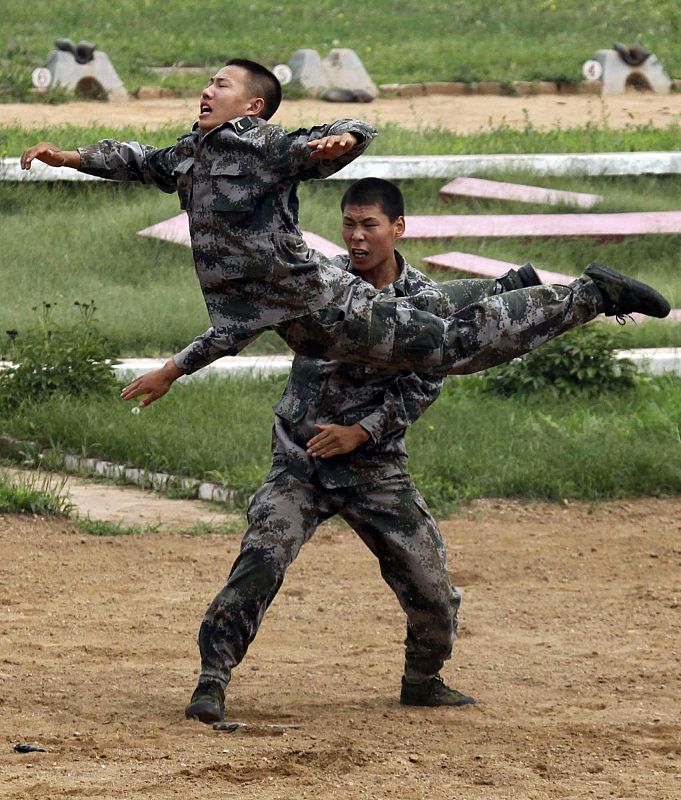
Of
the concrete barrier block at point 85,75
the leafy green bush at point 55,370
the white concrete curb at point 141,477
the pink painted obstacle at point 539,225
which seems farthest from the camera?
the concrete barrier block at point 85,75

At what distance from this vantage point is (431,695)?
16.9 ft

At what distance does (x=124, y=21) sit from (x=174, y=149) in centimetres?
2072

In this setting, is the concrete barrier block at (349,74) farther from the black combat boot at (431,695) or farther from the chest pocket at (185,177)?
the black combat boot at (431,695)

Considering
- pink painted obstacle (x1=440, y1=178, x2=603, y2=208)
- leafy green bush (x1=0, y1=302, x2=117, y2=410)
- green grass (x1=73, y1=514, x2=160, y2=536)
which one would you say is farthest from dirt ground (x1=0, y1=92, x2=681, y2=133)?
green grass (x1=73, y1=514, x2=160, y2=536)

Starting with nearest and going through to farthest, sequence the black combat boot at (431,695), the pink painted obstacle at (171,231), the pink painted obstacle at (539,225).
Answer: the black combat boot at (431,695), the pink painted obstacle at (171,231), the pink painted obstacle at (539,225)

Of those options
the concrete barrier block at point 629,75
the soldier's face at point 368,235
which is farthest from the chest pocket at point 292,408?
the concrete barrier block at point 629,75

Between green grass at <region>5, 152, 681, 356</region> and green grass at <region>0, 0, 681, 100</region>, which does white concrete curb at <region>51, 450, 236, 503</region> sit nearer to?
green grass at <region>5, 152, 681, 356</region>

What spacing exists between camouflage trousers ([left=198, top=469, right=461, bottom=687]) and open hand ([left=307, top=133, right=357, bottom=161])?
1.00 metres

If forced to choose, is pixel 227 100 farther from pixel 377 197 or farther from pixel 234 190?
pixel 377 197

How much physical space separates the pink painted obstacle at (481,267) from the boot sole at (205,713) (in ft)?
23.4

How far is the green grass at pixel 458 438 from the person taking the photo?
328 inches

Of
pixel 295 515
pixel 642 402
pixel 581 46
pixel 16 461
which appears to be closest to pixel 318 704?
pixel 295 515

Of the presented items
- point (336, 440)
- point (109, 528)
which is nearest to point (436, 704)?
point (336, 440)

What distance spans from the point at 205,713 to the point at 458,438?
14.1 feet
